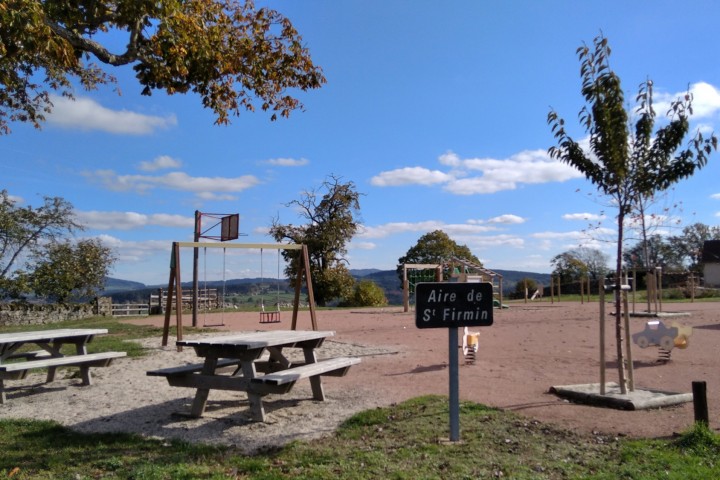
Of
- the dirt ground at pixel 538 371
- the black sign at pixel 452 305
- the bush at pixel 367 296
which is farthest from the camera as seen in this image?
the bush at pixel 367 296

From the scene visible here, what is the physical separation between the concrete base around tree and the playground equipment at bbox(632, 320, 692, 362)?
2.86 m

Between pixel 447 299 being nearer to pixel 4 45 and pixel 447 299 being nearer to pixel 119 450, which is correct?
pixel 119 450

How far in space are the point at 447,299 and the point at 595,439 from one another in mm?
1759

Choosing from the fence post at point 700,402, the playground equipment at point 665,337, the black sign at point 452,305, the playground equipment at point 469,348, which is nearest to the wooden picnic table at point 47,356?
the black sign at point 452,305

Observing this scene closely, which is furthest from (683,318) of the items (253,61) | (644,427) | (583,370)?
(253,61)

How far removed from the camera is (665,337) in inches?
379

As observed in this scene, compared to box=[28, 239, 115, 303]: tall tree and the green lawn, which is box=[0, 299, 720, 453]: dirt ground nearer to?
the green lawn

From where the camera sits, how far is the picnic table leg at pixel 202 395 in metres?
6.32

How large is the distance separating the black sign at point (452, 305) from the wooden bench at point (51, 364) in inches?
197

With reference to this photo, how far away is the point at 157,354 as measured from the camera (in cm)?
1116

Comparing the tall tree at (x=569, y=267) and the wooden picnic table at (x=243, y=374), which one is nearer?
the wooden picnic table at (x=243, y=374)

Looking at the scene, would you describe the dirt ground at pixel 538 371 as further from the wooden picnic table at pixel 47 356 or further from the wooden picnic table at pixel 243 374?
the wooden picnic table at pixel 47 356

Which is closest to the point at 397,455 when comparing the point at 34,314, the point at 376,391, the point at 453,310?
the point at 453,310

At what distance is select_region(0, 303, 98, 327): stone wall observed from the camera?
2283 centimetres
